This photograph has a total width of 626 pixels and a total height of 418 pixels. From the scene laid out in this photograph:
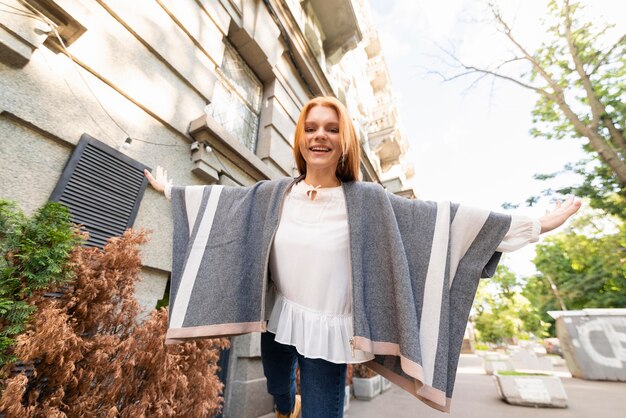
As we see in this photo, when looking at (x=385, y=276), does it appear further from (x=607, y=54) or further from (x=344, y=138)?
(x=607, y=54)

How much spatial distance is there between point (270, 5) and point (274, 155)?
3071 millimetres

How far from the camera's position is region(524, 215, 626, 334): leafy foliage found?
36.5 ft

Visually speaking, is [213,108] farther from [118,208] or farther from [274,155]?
[118,208]

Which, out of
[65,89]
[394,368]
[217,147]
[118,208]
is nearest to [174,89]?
[217,147]

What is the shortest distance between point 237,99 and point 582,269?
1200 inches

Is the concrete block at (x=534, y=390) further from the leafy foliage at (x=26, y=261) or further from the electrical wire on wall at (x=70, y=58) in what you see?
the electrical wire on wall at (x=70, y=58)

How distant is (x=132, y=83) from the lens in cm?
295

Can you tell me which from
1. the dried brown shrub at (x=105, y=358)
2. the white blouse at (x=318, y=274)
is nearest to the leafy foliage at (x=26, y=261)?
the dried brown shrub at (x=105, y=358)

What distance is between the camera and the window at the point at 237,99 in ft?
15.2

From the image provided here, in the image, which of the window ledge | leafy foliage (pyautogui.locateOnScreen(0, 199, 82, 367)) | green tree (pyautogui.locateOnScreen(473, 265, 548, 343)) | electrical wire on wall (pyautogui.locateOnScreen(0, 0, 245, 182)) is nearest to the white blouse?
leafy foliage (pyautogui.locateOnScreen(0, 199, 82, 367))

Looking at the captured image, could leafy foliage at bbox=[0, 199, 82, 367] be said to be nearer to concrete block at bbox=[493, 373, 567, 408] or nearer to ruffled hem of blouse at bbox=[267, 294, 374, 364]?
ruffled hem of blouse at bbox=[267, 294, 374, 364]

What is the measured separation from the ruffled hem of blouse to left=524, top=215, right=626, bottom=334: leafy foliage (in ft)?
47.6

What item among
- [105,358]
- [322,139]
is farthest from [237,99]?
[105,358]

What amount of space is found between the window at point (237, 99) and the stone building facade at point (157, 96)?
2 centimetres
